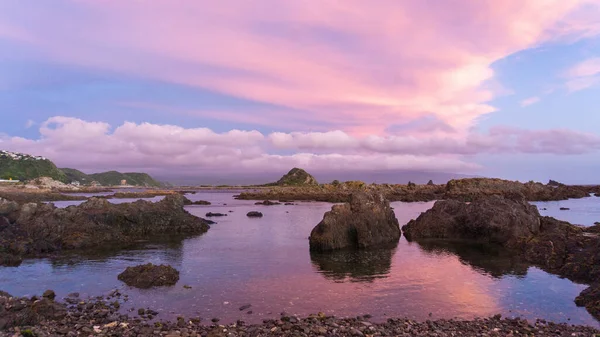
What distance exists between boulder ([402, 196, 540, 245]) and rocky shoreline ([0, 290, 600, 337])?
23.4 m

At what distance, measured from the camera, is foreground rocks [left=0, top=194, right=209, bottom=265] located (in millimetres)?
33219

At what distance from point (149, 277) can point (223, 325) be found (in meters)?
8.79

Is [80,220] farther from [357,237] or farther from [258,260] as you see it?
[357,237]

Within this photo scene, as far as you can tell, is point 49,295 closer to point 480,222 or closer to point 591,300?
point 591,300

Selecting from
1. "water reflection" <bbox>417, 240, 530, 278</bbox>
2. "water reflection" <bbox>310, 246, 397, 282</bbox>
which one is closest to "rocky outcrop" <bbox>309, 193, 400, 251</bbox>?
"water reflection" <bbox>310, 246, 397, 282</bbox>

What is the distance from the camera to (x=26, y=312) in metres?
15.7

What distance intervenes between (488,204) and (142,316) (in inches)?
1440

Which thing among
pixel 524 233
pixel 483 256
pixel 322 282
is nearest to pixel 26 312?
pixel 322 282

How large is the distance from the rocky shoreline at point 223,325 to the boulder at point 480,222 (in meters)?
23.4

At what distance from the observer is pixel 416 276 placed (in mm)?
25656

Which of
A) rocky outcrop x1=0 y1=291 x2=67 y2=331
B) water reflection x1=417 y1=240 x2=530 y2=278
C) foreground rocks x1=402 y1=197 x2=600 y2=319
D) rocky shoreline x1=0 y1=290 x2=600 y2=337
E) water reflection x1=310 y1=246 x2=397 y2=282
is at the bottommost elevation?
water reflection x1=310 y1=246 x2=397 y2=282

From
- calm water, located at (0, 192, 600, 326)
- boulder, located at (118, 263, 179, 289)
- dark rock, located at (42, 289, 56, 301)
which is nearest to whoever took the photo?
calm water, located at (0, 192, 600, 326)

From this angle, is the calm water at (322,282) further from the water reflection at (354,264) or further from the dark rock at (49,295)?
the dark rock at (49,295)

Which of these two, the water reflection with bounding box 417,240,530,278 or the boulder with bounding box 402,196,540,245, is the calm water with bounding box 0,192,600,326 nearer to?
the water reflection with bounding box 417,240,530,278
